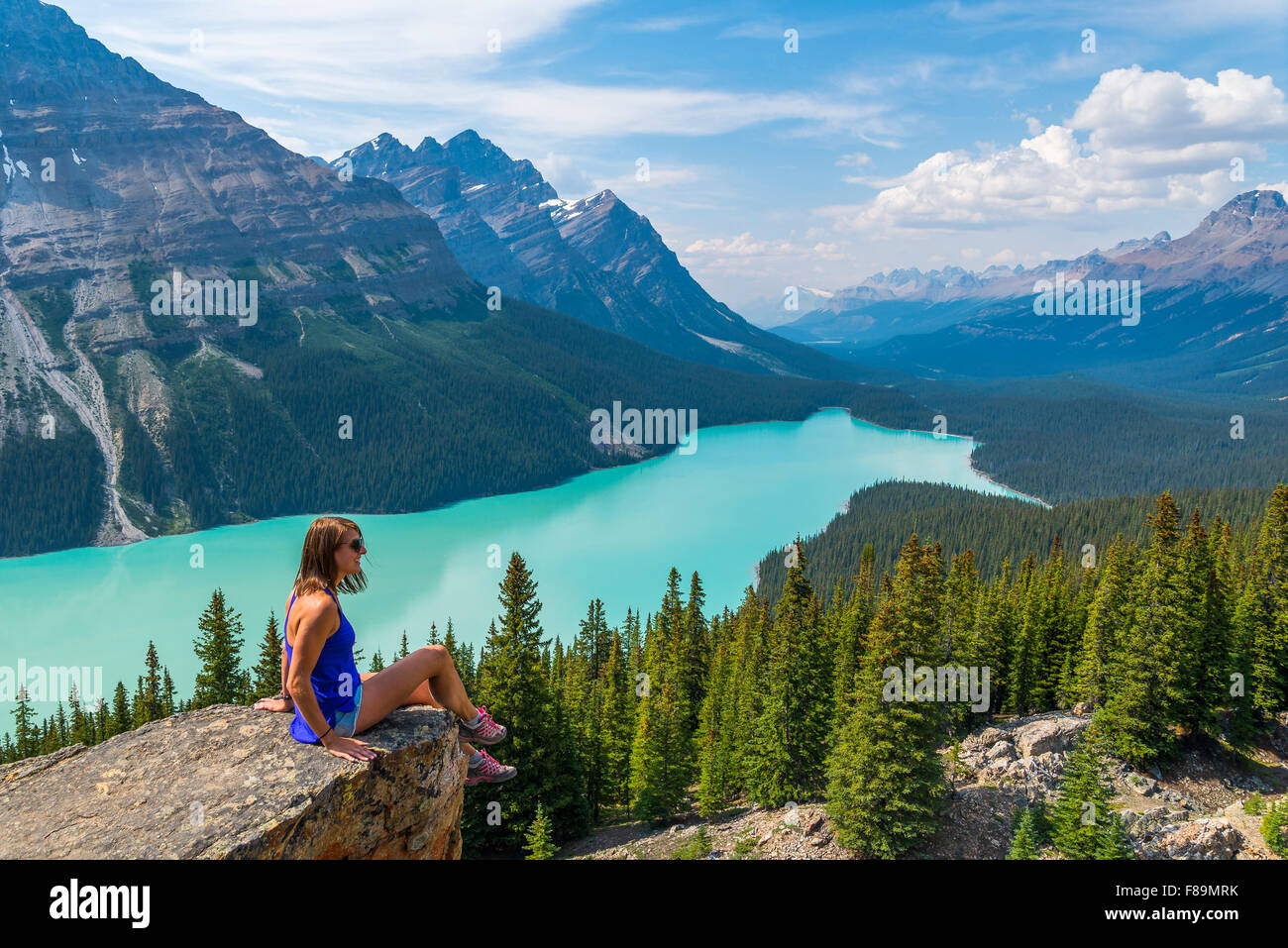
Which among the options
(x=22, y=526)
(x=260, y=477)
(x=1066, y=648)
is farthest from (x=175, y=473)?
(x=1066, y=648)

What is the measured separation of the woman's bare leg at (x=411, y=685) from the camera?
799 cm

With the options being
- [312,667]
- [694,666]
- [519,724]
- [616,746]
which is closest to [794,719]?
[519,724]

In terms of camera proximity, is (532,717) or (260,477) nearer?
(532,717)

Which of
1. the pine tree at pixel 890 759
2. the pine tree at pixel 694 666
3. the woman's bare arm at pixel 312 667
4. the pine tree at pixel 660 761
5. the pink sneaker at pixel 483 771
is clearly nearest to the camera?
the woman's bare arm at pixel 312 667

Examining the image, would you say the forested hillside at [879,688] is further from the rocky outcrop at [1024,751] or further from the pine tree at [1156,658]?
the rocky outcrop at [1024,751]

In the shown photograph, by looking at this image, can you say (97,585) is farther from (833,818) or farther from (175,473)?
(833,818)

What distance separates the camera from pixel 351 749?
7449mm

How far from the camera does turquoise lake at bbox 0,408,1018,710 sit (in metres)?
87.9

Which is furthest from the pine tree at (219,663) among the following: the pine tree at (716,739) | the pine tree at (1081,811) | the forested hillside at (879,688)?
the pine tree at (1081,811)

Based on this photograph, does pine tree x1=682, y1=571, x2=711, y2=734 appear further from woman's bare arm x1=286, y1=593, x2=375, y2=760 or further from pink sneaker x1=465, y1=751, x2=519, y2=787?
woman's bare arm x1=286, y1=593, x2=375, y2=760

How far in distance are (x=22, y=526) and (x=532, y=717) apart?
142498 mm

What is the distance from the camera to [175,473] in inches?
5965

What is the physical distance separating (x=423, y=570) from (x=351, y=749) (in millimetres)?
112854
